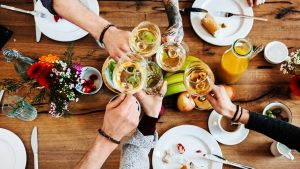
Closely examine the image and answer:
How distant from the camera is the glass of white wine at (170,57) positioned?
139 centimetres

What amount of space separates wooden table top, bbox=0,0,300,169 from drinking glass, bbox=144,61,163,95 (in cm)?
22

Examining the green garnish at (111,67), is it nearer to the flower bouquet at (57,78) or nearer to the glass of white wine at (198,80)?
the flower bouquet at (57,78)

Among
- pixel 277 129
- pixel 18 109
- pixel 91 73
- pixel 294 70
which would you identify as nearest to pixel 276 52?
pixel 294 70

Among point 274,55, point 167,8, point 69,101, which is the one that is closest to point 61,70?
point 69,101

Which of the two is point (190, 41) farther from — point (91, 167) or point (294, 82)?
point (91, 167)

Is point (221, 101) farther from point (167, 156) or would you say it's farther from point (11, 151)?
point (11, 151)

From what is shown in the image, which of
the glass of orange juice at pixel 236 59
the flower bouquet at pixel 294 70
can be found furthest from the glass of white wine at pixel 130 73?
the flower bouquet at pixel 294 70

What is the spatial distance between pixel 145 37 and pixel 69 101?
46cm

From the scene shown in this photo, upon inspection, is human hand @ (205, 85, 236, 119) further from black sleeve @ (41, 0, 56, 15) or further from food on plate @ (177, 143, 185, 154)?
black sleeve @ (41, 0, 56, 15)

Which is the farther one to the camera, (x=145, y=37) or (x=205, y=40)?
(x=205, y=40)

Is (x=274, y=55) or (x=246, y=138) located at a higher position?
(x=274, y=55)

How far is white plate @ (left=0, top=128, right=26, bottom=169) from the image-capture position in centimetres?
149

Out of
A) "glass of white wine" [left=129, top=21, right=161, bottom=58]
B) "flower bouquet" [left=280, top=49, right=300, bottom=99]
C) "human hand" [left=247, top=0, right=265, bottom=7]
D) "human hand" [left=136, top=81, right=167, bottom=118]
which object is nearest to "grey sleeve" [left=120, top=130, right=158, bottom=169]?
"human hand" [left=136, top=81, right=167, bottom=118]

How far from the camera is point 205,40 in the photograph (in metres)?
1.58
